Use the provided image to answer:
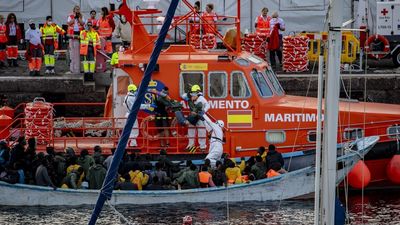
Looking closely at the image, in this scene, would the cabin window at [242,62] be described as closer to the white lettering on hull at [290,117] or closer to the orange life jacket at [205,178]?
the white lettering on hull at [290,117]

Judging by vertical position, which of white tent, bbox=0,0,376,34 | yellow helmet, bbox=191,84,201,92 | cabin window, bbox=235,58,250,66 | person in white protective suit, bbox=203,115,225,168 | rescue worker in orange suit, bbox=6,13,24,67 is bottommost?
person in white protective suit, bbox=203,115,225,168

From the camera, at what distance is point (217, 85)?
26000 mm

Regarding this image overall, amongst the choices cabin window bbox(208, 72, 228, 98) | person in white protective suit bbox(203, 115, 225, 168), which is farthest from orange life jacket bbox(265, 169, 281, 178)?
cabin window bbox(208, 72, 228, 98)

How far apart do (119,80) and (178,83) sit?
1.24m

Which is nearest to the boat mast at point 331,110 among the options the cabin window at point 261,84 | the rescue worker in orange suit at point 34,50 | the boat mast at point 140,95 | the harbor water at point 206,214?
the boat mast at point 140,95

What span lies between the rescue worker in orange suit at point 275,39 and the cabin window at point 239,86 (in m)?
9.10

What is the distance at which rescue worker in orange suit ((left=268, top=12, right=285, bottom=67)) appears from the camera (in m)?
34.9

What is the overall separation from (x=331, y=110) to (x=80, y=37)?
15662 mm

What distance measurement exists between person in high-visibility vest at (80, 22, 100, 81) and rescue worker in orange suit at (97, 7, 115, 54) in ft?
7.36

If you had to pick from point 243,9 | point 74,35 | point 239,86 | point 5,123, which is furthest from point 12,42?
point 239,86

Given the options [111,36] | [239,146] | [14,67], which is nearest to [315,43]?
[111,36]

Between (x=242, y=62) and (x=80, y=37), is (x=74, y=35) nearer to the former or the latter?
(x=80, y=37)

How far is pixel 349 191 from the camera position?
26.8m

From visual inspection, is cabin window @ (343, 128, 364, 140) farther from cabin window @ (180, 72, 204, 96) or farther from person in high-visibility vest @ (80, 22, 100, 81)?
person in high-visibility vest @ (80, 22, 100, 81)
